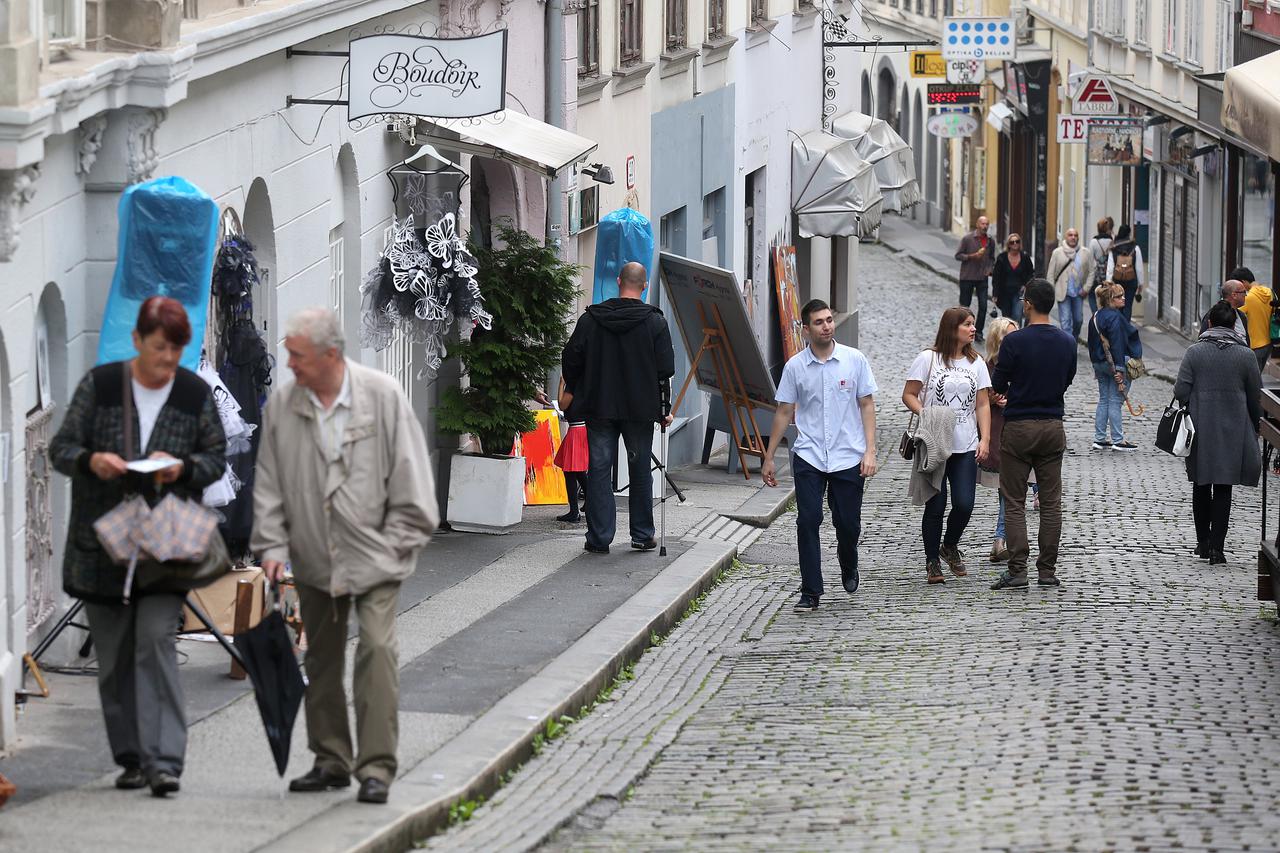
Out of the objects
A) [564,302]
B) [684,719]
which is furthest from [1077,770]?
[564,302]

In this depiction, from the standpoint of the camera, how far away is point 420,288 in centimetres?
1370

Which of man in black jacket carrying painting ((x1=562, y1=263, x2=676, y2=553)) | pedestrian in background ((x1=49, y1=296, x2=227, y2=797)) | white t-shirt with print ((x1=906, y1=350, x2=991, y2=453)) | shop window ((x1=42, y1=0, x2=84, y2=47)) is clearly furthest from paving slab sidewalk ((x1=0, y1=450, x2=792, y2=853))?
shop window ((x1=42, y1=0, x2=84, y2=47))

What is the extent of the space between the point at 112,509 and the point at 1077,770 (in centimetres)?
362

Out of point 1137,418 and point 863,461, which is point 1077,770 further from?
point 1137,418

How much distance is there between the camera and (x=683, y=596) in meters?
12.8

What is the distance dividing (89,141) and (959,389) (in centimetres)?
567

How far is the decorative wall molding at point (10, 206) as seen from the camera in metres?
8.30

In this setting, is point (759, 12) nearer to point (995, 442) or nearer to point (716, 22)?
point (716, 22)

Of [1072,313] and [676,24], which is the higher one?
[676,24]

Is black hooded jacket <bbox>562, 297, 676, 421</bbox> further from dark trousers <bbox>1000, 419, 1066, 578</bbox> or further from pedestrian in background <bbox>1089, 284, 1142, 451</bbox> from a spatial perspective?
pedestrian in background <bbox>1089, 284, 1142, 451</bbox>

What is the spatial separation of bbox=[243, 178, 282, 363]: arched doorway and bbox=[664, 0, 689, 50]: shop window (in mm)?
9474

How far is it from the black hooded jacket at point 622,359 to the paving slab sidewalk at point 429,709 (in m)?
0.94

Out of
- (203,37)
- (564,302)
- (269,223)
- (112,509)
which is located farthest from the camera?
(564,302)

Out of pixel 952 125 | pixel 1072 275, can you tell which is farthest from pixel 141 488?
pixel 952 125
